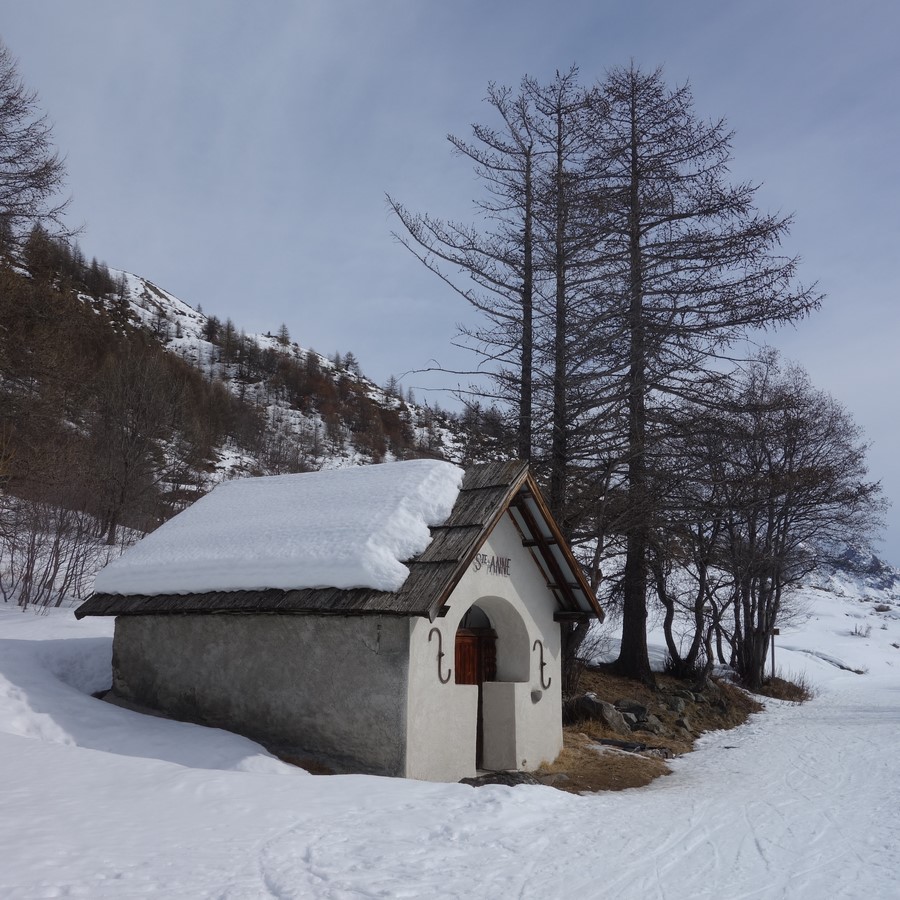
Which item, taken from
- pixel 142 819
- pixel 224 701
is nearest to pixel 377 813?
pixel 142 819

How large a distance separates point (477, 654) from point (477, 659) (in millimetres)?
75

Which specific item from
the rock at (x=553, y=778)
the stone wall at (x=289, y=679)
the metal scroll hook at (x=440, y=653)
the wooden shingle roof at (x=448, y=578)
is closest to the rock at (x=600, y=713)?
the wooden shingle roof at (x=448, y=578)

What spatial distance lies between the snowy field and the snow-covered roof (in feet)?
6.46

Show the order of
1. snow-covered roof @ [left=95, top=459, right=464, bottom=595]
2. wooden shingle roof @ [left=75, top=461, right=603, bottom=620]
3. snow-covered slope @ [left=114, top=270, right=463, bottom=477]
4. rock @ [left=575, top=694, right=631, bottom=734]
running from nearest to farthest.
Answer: wooden shingle roof @ [left=75, top=461, right=603, bottom=620] → snow-covered roof @ [left=95, top=459, right=464, bottom=595] → rock @ [left=575, top=694, right=631, bottom=734] → snow-covered slope @ [left=114, top=270, right=463, bottom=477]

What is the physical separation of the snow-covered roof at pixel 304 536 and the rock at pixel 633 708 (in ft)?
27.0

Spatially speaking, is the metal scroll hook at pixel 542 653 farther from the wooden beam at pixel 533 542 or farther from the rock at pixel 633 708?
the rock at pixel 633 708

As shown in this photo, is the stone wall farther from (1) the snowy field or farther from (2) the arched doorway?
(2) the arched doorway

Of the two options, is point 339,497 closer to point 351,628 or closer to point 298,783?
point 351,628

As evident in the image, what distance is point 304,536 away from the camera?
34.9 feet

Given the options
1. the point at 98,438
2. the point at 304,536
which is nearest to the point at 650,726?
the point at 304,536

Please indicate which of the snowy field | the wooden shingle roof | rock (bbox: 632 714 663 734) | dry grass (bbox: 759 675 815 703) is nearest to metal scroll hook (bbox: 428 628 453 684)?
the wooden shingle roof

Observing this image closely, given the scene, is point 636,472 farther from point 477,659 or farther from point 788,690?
point 788,690

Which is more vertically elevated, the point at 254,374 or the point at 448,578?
the point at 254,374

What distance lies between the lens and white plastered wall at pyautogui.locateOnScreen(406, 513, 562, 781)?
31.3ft
